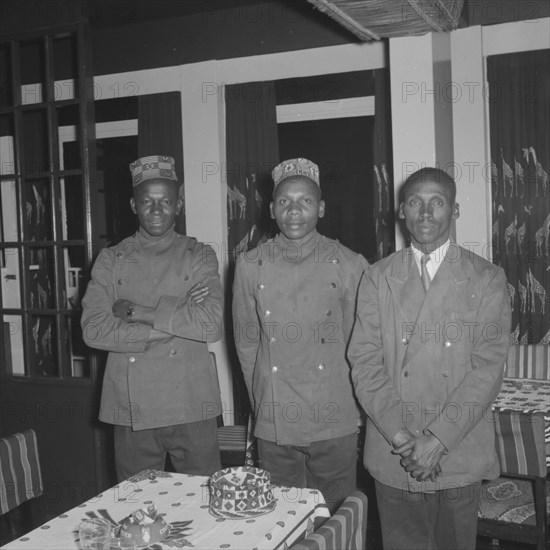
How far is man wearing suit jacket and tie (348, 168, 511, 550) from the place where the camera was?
91.3 inches

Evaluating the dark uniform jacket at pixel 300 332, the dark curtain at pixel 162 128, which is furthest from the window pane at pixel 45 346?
the dark uniform jacket at pixel 300 332

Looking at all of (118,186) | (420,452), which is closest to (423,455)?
(420,452)

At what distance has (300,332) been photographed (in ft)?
8.79

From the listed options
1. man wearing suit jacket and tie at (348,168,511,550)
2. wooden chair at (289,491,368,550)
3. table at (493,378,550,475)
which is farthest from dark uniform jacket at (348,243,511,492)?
wooden chair at (289,491,368,550)

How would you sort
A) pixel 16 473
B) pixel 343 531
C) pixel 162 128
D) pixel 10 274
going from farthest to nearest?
pixel 162 128 → pixel 10 274 → pixel 16 473 → pixel 343 531

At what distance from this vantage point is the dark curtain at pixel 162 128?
5.11 m

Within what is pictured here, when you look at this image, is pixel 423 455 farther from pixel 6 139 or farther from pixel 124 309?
pixel 6 139

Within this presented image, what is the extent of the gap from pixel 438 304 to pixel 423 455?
50 centimetres

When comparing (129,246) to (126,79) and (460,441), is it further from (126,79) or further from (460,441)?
(126,79)

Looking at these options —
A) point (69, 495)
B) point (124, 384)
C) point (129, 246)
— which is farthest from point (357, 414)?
point (69, 495)

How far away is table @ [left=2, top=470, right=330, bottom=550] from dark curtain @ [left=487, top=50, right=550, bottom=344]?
281 centimetres

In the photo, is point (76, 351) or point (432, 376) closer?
point (432, 376)

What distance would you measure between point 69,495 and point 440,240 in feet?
8.65

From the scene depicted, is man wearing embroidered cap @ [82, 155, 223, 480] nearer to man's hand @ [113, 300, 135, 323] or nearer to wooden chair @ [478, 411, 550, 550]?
man's hand @ [113, 300, 135, 323]
